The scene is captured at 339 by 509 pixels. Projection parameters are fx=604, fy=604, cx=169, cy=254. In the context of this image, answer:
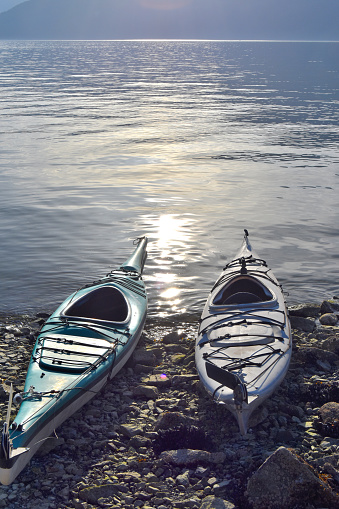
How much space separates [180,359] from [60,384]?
294 centimetres

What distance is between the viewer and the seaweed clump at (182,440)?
841 cm

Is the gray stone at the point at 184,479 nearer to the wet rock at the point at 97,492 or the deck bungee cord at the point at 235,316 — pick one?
the wet rock at the point at 97,492

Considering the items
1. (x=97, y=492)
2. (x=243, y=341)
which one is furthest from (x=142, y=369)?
(x=97, y=492)

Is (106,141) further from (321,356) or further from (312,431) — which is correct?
(312,431)

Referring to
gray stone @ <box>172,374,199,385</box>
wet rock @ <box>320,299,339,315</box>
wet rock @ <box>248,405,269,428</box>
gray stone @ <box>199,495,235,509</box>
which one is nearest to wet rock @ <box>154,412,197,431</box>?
wet rock @ <box>248,405,269,428</box>

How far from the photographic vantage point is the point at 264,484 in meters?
7.18

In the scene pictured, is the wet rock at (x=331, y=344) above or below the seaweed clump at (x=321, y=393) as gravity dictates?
below

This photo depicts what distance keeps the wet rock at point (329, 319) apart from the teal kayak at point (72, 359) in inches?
155

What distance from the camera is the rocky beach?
7.25 meters

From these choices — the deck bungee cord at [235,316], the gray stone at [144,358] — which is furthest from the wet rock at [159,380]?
the deck bungee cord at [235,316]

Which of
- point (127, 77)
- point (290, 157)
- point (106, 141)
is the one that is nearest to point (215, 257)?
point (290, 157)

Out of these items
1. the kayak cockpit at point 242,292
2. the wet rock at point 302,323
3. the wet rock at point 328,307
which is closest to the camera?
the kayak cockpit at point 242,292

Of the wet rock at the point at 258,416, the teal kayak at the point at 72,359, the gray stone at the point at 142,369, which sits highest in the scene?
the teal kayak at the point at 72,359

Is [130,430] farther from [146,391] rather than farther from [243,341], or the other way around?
[243,341]
